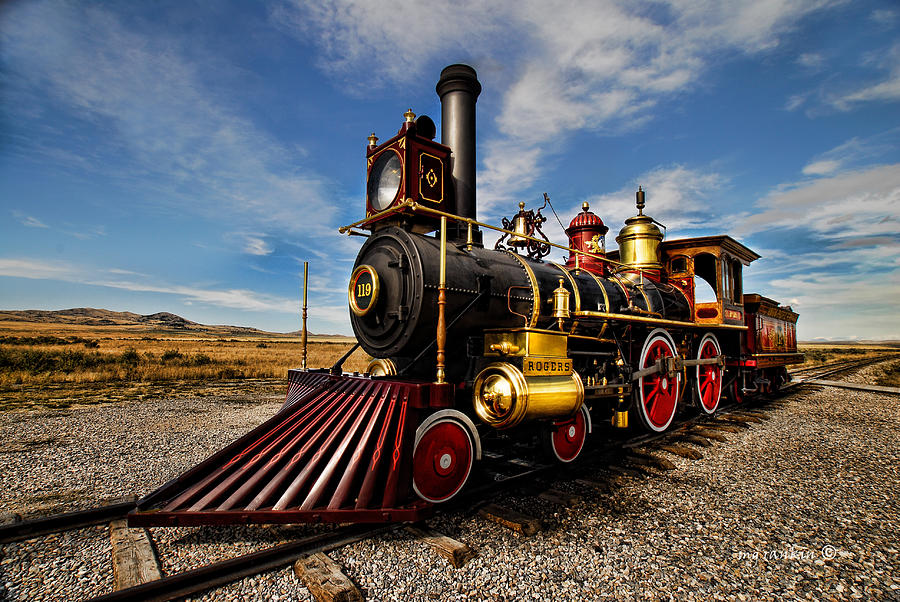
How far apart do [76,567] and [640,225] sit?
31.9 feet

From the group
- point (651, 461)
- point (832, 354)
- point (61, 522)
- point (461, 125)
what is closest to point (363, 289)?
point (461, 125)

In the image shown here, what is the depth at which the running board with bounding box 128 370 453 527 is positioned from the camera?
3357mm

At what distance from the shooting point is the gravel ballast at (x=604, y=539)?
302 centimetres

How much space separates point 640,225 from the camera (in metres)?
9.69

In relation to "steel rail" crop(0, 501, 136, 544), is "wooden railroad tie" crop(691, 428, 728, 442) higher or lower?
higher

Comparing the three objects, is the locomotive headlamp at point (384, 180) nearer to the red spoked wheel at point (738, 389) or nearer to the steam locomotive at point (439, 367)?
the steam locomotive at point (439, 367)

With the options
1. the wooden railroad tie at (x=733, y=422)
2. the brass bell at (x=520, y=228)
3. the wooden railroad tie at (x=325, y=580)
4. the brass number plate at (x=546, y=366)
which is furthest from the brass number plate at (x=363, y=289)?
the wooden railroad tie at (x=733, y=422)

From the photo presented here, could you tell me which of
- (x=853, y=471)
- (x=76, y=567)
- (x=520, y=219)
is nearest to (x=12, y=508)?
(x=76, y=567)

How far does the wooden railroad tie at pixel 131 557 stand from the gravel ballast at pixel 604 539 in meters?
0.07

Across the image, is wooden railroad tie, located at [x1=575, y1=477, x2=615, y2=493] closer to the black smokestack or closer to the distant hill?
the black smokestack

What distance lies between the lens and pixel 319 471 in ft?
12.1

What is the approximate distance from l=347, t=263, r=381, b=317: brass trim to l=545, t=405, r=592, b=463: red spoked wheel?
7.90 feet

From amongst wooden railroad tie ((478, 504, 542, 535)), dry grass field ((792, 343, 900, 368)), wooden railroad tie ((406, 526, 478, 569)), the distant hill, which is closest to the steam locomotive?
wooden railroad tie ((406, 526, 478, 569))

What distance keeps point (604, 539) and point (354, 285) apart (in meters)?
3.42
